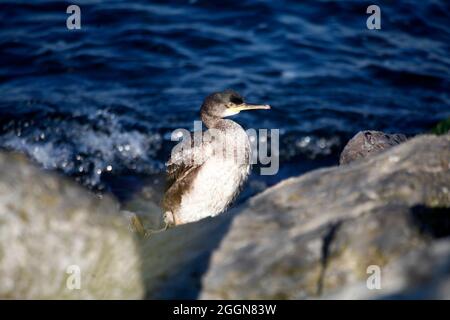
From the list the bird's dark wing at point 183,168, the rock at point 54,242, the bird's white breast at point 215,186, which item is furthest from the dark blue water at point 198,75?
the rock at point 54,242

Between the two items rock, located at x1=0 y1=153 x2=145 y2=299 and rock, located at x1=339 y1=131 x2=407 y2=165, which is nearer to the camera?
rock, located at x1=0 y1=153 x2=145 y2=299

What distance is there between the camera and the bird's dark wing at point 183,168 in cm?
724

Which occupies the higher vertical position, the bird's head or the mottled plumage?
the bird's head

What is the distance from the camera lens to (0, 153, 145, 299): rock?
4.00 m

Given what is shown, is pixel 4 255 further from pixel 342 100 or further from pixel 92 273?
pixel 342 100

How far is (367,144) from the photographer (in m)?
6.95

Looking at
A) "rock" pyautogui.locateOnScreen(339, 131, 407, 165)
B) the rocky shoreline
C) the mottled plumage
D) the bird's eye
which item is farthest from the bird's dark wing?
the rocky shoreline

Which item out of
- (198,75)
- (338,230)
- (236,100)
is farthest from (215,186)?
(198,75)

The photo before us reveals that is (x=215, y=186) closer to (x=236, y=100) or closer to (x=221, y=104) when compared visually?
(x=221, y=104)

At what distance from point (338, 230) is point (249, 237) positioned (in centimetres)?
56

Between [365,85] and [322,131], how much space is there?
2.07 metres

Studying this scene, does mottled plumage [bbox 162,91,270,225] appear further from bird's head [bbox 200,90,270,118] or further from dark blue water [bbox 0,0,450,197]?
dark blue water [bbox 0,0,450,197]

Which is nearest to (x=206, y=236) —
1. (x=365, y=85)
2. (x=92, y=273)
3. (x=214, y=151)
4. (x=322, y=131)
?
(x=92, y=273)

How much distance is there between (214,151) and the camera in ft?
23.5
